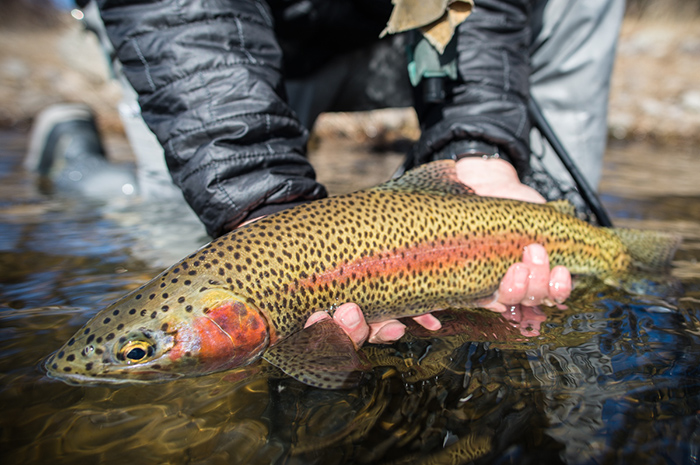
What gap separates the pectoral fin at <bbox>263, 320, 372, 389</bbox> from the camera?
167cm

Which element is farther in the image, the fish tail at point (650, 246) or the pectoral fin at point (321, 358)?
the fish tail at point (650, 246)

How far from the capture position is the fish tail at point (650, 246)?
2.86 m

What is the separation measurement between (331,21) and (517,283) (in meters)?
2.65

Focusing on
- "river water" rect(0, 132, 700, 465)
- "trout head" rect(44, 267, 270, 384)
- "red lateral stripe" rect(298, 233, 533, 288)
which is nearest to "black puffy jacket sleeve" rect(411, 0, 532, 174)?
"red lateral stripe" rect(298, 233, 533, 288)

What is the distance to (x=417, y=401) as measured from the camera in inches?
67.0

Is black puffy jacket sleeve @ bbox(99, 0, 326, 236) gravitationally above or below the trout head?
above

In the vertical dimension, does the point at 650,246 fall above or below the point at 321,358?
below

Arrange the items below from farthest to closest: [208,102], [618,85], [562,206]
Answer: [618,85] → [562,206] → [208,102]

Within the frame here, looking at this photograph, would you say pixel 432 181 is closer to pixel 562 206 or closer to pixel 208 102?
pixel 562 206

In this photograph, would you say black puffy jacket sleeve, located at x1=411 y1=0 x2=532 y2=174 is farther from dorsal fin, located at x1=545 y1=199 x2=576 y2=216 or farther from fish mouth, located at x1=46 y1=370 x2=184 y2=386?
fish mouth, located at x1=46 y1=370 x2=184 y2=386

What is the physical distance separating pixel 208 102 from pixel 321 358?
4.52 ft

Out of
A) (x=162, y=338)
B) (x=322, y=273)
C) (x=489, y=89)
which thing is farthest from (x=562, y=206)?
(x=162, y=338)

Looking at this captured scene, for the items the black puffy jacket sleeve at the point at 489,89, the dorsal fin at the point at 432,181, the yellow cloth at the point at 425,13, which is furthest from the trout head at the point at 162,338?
the black puffy jacket sleeve at the point at 489,89

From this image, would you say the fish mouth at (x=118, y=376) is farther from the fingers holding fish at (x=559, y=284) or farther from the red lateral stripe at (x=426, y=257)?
the fingers holding fish at (x=559, y=284)
